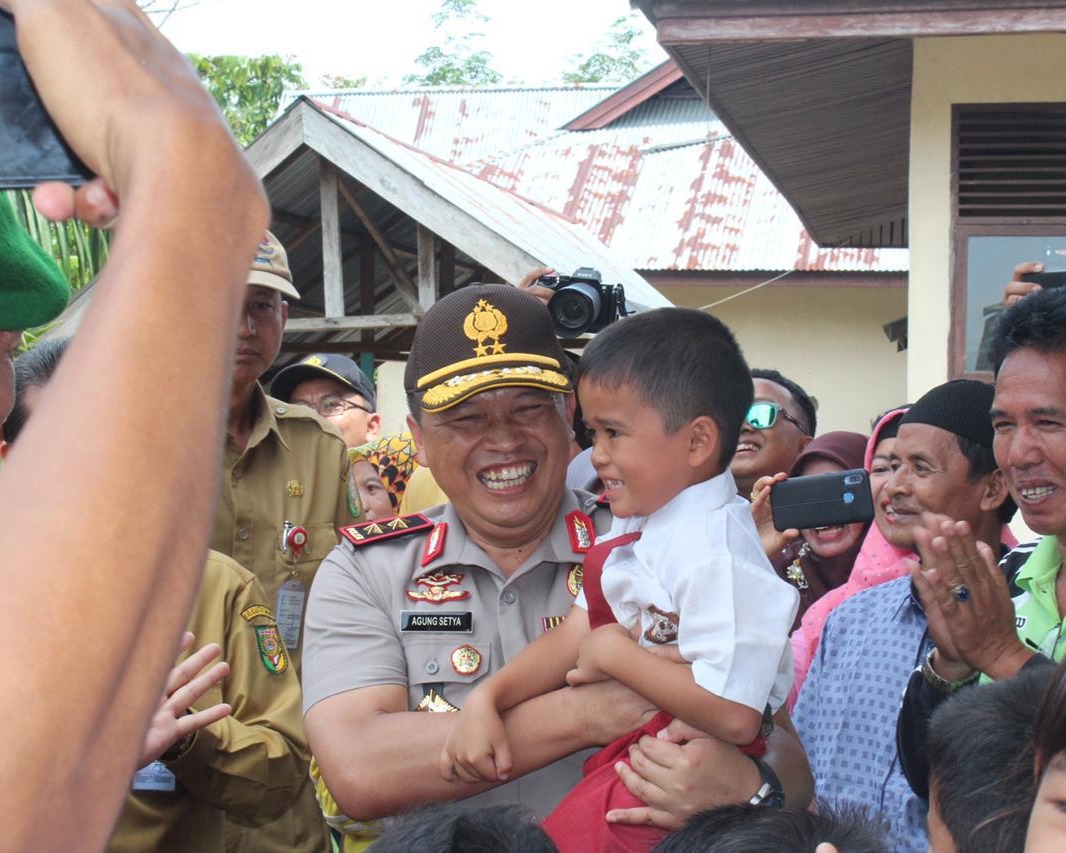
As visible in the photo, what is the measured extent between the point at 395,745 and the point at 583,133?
70.2ft

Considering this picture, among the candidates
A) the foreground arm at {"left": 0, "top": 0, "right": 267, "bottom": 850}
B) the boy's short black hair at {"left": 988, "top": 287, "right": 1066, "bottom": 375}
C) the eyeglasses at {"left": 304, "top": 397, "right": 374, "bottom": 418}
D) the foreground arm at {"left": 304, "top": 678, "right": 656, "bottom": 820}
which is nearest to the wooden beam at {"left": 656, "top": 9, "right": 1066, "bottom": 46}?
→ the eyeglasses at {"left": 304, "top": 397, "right": 374, "bottom": 418}

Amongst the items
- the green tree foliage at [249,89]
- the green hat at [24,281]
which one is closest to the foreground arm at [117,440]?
the green hat at [24,281]

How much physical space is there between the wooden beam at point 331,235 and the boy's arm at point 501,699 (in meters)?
6.23

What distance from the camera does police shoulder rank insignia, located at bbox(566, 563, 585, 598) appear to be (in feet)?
10.1

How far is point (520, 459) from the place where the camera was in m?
3.10

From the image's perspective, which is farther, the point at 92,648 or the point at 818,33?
the point at 818,33

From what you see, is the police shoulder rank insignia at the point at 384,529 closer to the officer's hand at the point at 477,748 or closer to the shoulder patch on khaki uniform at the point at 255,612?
the shoulder patch on khaki uniform at the point at 255,612

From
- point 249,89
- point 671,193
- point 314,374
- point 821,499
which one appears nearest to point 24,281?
point 821,499

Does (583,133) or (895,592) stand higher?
(583,133)

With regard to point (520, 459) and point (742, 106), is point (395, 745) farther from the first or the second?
point (742, 106)

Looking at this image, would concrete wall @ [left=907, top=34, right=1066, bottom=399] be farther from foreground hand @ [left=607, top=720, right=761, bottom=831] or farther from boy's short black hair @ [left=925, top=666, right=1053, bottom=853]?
boy's short black hair @ [left=925, top=666, right=1053, bottom=853]

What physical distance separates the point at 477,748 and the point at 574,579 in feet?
2.02

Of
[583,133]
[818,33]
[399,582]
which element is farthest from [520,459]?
[583,133]

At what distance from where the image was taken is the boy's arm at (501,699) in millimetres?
2582
